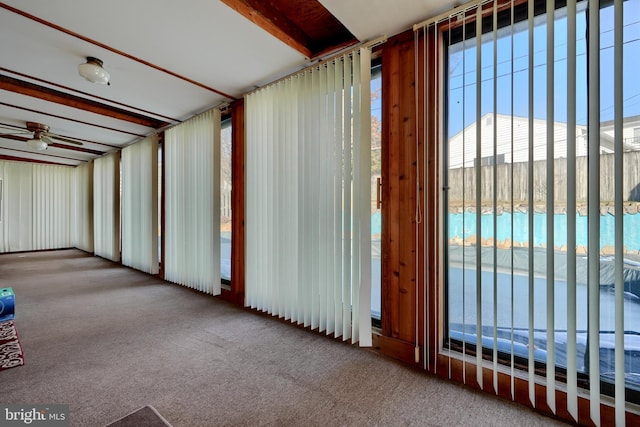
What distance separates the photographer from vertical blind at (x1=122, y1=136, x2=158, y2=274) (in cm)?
469

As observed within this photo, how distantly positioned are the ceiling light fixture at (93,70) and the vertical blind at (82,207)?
577 cm

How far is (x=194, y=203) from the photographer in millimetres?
3891

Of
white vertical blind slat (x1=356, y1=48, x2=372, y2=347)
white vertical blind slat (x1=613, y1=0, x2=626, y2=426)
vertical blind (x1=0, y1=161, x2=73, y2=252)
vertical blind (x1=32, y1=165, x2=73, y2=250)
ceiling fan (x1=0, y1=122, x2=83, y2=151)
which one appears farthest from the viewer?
vertical blind (x1=32, y1=165, x2=73, y2=250)

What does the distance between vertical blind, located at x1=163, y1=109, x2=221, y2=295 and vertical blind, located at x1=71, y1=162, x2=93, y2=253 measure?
424cm

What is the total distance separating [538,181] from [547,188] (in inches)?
2.5

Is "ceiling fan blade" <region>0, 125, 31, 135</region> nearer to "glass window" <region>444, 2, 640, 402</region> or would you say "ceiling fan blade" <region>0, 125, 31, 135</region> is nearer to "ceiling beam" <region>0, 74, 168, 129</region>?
"ceiling beam" <region>0, 74, 168, 129</region>

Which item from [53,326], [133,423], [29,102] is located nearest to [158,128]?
[29,102]

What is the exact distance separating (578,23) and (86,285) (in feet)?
19.6

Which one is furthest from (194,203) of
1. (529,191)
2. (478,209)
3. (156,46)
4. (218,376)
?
(529,191)

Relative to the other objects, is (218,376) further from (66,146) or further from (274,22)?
(66,146)

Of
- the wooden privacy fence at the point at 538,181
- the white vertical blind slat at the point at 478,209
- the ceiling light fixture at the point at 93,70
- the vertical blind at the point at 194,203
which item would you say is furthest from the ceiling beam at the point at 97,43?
the wooden privacy fence at the point at 538,181

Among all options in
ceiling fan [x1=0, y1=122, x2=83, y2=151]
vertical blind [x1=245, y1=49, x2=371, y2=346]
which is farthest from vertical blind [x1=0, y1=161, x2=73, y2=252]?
vertical blind [x1=245, y1=49, x2=371, y2=346]

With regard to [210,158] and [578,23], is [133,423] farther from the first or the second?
[578,23]

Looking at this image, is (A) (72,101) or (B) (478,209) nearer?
(B) (478,209)
